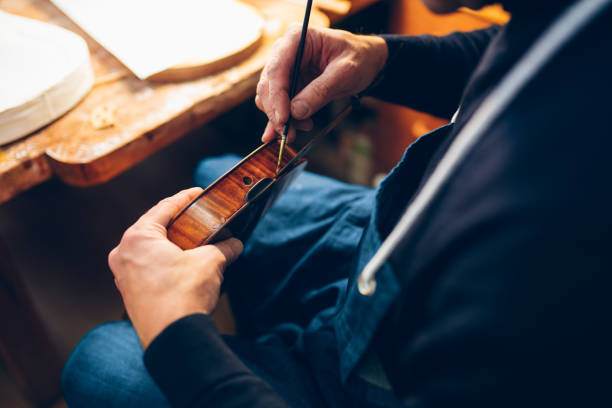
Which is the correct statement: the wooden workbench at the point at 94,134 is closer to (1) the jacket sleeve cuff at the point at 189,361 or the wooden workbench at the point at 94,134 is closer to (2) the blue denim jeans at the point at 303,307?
(2) the blue denim jeans at the point at 303,307

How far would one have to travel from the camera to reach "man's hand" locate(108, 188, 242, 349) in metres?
0.44

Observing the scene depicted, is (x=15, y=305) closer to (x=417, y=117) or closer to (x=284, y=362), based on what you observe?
(x=284, y=362)

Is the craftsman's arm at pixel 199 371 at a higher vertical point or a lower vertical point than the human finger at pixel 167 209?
lower

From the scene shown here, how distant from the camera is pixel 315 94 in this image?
59cm

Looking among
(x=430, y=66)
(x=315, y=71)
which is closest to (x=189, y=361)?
(x=315, y=71)

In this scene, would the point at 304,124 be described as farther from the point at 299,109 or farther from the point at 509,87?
the point at 509,87

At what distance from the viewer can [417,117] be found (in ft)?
4.26

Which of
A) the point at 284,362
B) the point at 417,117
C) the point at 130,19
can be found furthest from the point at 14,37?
the point at 417,117

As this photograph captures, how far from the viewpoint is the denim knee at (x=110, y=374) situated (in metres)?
0.54

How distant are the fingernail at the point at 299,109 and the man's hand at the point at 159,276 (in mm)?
245

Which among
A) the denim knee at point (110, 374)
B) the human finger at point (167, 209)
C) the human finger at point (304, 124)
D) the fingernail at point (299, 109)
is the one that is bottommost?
the denim knee at point (110, 374)

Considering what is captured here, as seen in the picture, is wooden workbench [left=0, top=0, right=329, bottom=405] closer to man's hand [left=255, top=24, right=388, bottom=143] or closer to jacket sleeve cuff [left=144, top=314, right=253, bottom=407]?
man's hand [left=255, top=24, right=388, bottom=143]

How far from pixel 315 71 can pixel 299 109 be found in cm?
14

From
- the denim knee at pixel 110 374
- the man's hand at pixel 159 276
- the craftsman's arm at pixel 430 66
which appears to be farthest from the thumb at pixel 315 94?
the denim knee at pixel 110 374
